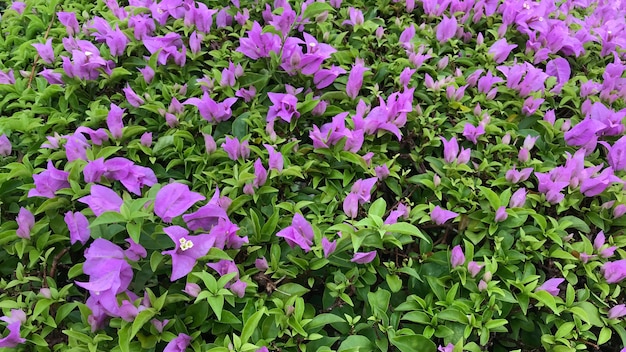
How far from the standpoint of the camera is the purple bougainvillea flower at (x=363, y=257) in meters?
1.22

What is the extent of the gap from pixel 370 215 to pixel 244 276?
34cm

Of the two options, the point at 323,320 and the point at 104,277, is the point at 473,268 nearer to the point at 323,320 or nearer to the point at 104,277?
the point at 323,320

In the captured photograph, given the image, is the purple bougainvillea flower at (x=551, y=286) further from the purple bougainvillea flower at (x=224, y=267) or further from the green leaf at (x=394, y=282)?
the purple bougainvillea flower at (x=224, y=267)

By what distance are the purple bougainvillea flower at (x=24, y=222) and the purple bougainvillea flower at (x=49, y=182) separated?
2.1 inches

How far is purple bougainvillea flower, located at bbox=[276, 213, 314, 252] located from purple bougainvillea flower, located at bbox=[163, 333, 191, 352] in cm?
32

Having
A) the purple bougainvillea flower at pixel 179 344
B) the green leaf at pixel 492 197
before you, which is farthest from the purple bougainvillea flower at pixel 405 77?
the purple bougainvillea flower at pixel 179 344

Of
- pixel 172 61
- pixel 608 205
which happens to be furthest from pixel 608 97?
pixel 172 61

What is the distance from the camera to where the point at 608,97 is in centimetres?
179

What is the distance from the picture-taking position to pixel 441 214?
1341 mm

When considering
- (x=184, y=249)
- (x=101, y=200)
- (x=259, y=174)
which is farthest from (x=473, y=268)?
(x=101, y=200)

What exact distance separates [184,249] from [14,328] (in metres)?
0.42

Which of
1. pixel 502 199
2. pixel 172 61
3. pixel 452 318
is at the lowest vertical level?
pixel 452 318

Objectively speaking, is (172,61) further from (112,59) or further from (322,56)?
(322,56)

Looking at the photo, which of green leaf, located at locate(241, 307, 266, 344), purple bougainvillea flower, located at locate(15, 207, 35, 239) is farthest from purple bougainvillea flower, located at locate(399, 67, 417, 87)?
purple bougainvillea flower, located at locate(15, 207, 35, 239)
